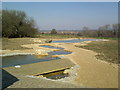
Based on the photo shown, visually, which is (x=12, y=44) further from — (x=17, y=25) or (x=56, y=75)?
(x=56, y=75)

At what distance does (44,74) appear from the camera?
186 inches

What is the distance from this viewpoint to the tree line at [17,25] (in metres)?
18.3

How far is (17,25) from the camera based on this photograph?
20.5 m

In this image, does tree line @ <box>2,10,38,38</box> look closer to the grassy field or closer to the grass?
the grass

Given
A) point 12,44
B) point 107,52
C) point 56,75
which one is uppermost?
point 12,44

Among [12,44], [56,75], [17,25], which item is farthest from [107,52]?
[17,25]

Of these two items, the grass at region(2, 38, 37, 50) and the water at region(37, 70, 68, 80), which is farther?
the grass at region(2, 38, 37, 50)

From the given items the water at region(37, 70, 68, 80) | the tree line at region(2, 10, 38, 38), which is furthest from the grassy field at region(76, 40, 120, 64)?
the tree line at region(2, 10, 38, 38)

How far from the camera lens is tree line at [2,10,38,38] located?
18.3 meters

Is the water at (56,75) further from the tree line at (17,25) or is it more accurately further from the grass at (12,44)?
the tree line at (17,25)

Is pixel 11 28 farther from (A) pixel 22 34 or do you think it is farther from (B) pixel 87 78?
(B) pixel 87 78

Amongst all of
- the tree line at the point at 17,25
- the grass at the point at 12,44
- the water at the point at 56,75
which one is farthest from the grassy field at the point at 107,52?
the tree line at the point at 17,25

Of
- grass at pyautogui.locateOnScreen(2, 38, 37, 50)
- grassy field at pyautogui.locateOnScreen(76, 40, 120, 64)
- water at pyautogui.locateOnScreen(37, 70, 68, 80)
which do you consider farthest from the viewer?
grass at pyautogui.locateOnScreen(2, 38, 37, 50)

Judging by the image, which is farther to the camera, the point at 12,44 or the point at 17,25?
the point at 17,25
